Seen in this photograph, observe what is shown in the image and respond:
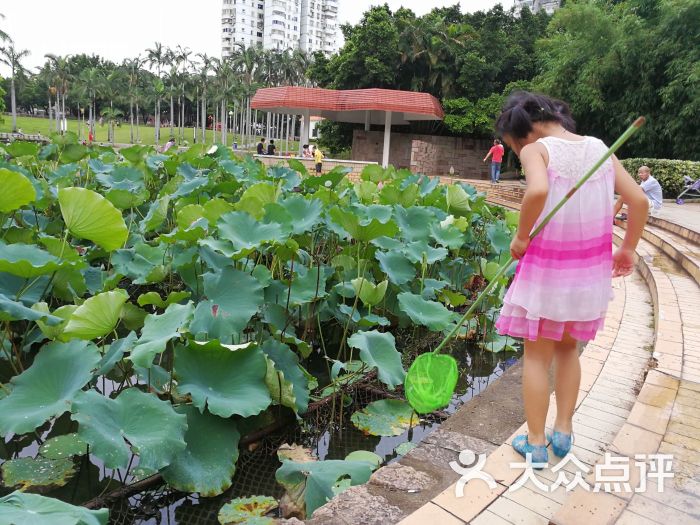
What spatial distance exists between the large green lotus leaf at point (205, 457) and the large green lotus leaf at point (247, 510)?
72mm

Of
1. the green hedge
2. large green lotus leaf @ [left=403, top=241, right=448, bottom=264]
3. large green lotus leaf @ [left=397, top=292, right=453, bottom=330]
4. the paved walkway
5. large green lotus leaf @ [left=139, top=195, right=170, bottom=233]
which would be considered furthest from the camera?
the green hedge

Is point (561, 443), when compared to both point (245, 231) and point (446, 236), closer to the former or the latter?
point (245, 231)

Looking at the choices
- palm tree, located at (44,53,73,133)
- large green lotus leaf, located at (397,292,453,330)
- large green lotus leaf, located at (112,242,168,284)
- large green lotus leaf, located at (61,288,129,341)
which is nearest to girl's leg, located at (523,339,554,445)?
large green lotus leaf, located at (397,292,453,330)

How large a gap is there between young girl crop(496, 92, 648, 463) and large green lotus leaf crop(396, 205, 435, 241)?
1.71 m

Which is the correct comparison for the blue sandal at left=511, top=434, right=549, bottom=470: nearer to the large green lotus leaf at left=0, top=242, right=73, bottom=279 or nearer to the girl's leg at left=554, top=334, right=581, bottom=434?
the girl's leg at left=554, top=334, right=581, bottom=434

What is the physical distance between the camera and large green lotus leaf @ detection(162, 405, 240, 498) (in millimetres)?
1764

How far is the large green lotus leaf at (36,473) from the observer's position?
1816 millimetres

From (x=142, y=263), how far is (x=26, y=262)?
0.95 meters

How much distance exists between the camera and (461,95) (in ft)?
76.9

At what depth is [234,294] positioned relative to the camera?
219 cm

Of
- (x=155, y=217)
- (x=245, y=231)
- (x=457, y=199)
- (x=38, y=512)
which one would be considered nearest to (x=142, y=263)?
(x=155, y=217)

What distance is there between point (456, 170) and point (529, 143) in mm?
22650

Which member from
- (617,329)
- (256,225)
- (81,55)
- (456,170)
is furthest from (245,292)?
(81,55)

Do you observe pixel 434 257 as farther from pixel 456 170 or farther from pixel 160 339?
pixel 456 170
